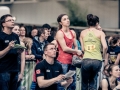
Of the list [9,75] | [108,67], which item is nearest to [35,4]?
[108,67]

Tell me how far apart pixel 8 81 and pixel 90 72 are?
6.99 feet

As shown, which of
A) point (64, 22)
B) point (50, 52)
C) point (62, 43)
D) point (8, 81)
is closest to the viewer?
point (50, 52)

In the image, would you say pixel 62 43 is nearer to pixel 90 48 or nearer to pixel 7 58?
pixel 90 48

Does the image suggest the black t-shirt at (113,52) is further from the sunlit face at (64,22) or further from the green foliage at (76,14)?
the green foliage at (76,14)

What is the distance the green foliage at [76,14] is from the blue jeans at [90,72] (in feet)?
42.1

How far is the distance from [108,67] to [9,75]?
2.93m

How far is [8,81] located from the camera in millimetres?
10273

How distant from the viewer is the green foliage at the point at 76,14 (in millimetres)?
24650

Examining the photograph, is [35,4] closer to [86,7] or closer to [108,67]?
[86,7]

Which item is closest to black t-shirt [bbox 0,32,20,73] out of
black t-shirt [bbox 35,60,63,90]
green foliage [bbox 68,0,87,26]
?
black t-shirt [bbox 35,60,63,90]

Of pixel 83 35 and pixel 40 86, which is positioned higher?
pixel 83 35

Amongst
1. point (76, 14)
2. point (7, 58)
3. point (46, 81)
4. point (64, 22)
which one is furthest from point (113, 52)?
point (76, 14)

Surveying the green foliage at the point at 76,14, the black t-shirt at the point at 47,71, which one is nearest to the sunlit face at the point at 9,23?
the black t-shirt at the point at 47,71

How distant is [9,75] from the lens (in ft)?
33.7
